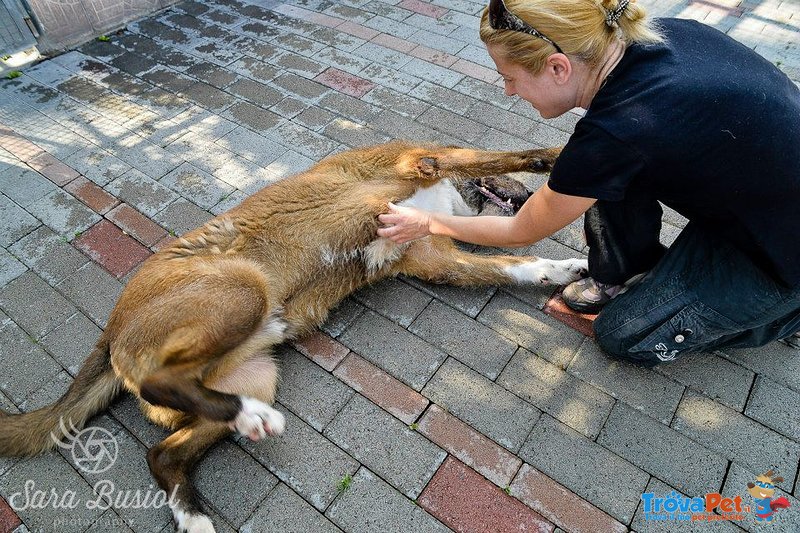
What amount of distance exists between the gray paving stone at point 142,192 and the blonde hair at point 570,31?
10.4ft

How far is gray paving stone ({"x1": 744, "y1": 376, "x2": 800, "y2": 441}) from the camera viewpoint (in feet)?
9.49

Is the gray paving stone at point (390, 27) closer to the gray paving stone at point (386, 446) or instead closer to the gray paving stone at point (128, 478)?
the gray paving stone at point (386, 446)

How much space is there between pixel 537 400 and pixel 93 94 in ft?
18.1

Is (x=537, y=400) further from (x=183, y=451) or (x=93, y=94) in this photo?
(x=93, y=94)

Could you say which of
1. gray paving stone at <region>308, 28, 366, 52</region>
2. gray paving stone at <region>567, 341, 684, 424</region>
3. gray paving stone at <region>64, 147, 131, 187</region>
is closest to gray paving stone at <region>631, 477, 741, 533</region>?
gray paving stone at <region>567, 341, 684, 424</region>

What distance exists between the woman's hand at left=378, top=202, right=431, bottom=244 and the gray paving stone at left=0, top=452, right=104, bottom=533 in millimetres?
2215

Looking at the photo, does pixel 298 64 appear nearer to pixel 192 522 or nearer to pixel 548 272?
pixel 548 272

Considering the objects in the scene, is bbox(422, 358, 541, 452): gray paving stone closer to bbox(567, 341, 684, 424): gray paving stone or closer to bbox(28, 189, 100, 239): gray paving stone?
bbox(567, 341, 684, 424): gray paving stone

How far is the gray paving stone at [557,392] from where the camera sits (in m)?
2.96

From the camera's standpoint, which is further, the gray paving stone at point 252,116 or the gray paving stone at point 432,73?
the gray paving stone at point 432,73

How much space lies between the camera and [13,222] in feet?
14.0

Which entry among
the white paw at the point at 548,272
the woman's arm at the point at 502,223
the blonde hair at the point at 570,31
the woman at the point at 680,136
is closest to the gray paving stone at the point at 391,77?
the woman's arm at the point at 502,223

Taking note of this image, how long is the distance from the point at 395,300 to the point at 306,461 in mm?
1262

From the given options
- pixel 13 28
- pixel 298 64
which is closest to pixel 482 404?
pixel 298 64
